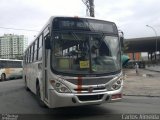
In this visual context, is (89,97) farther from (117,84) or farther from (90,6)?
(90,6)

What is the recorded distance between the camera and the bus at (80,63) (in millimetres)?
9945

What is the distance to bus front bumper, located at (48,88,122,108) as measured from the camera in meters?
9.79

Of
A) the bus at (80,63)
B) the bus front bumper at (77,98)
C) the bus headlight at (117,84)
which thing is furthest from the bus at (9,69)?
the bus front bumper at (77,98)

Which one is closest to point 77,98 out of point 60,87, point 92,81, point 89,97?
point 89,97

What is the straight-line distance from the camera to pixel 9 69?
39.6 metres

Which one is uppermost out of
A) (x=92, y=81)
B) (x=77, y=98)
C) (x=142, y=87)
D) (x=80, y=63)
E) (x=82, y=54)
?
(x=82, y=54)

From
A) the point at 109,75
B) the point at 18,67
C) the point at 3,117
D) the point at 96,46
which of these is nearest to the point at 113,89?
the point at 109,75

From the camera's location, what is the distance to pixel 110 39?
428 inches

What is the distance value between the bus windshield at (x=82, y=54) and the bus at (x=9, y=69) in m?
28.9

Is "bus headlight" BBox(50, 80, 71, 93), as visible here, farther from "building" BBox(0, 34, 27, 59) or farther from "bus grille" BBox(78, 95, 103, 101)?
"building" BBox(0, 34, 27, 59)

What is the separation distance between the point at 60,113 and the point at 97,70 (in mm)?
2126

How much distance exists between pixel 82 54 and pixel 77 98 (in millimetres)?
1353

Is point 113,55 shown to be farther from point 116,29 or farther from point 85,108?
point 85,108

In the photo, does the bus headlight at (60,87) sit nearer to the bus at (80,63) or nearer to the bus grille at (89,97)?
the bus at (80,63)
